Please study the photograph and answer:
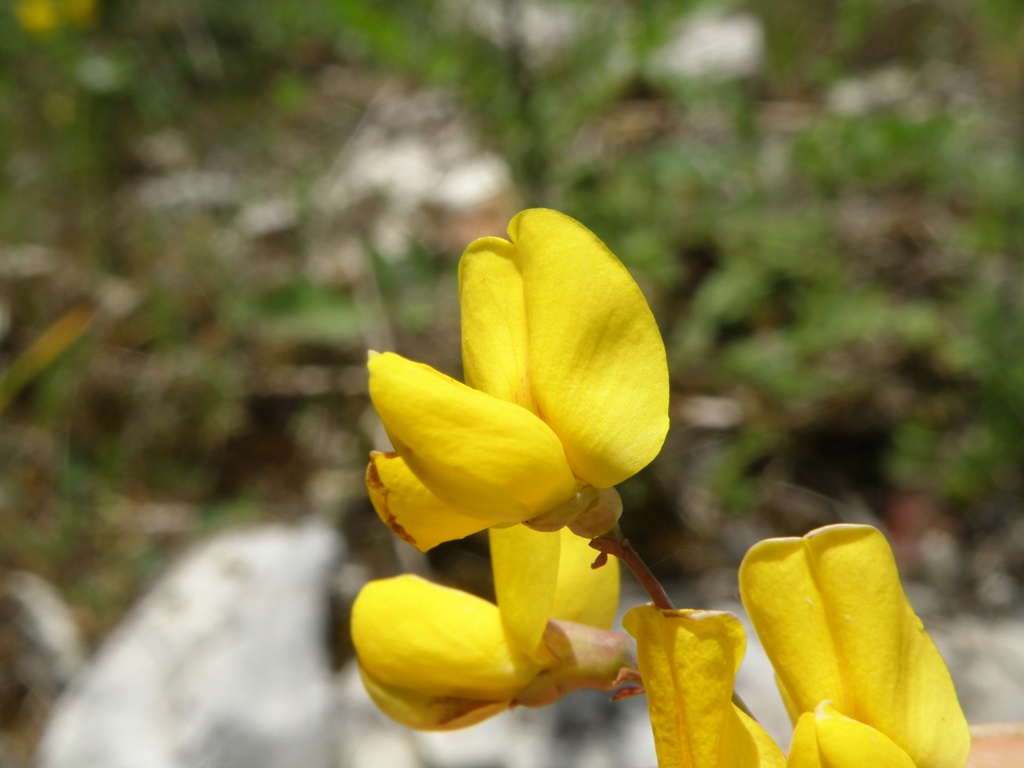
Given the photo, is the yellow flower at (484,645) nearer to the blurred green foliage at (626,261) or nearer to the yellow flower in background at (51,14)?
the blurred green foliage at (626,261)

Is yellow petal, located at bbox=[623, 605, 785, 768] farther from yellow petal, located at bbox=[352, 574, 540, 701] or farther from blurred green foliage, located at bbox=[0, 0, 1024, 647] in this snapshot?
blurred green foliage, located at bbox=[0, 0, 1024, 647]

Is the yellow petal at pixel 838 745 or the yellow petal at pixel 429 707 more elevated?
the yellow petal at pixel 838 745

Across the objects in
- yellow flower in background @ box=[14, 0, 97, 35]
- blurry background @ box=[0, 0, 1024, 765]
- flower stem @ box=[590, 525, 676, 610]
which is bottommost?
blurry background @ box=[0, 0, 1024, 765]

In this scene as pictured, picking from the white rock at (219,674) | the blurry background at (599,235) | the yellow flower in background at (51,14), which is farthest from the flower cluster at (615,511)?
the yellow flower in background at (51,14)

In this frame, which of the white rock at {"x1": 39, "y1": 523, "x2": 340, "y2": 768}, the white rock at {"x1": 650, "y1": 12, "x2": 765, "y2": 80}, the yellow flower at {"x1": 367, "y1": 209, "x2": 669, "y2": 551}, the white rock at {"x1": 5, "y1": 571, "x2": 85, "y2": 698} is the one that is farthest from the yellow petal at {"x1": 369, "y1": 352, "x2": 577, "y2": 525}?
the white rock at {"x1": 650, "y1": 12, "x2": 765, "y2": 80}

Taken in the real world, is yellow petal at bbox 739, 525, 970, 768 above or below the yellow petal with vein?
above

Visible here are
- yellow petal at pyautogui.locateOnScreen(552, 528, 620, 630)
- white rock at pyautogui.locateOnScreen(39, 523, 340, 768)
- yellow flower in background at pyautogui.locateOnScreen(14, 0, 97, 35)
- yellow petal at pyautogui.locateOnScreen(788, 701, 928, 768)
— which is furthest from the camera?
yellow flower in background at pyautogui.locateOnScreen(14, 0, 97, 35)

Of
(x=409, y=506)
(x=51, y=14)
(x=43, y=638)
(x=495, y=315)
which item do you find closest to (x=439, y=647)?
(x=409, y=506)

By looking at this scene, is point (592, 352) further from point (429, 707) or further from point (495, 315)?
point (429, 707)
